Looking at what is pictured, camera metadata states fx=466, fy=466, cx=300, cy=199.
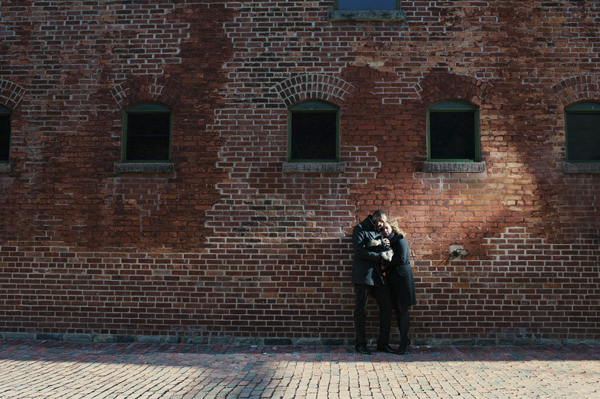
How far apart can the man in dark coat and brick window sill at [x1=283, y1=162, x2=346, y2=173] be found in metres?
1.00

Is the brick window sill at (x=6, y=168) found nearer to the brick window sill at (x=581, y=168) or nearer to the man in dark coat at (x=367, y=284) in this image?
the man in dark coat at (x=367, y=284)

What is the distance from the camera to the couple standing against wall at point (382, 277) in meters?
6.68

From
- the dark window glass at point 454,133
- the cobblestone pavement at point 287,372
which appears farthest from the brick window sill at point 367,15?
the cobblestone pavement at point 287,372

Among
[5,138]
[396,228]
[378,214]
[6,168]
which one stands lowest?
[396,228]

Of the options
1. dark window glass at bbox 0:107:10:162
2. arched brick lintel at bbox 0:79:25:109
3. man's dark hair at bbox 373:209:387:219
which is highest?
arched brick lintel at bbox 0:79:25:109

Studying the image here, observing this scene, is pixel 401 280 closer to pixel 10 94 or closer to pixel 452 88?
pixel 452 88

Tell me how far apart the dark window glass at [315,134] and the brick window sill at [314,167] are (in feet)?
0.69

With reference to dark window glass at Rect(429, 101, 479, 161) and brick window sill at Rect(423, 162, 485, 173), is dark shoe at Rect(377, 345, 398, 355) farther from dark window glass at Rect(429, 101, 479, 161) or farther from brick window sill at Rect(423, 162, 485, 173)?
dark window glass at Rect(429, 101, 479, 161)

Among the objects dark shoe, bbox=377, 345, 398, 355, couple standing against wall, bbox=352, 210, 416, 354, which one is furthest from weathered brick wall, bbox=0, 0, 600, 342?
dark shoe, bbox=377, 345, 398, 355

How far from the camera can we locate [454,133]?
7.57m

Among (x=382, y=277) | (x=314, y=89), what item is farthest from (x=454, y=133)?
(x=382, y=277)

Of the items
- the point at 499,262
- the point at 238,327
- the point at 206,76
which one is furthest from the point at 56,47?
the point at 499,262

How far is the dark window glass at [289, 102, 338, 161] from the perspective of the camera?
760 centimetres

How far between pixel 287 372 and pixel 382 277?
2016mm
